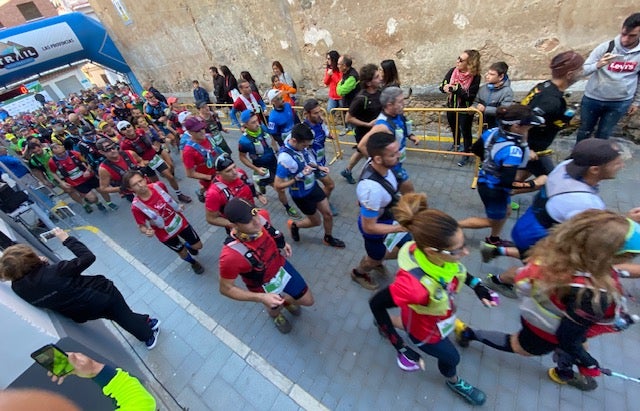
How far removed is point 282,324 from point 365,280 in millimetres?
1191

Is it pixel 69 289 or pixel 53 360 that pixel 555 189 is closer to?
pixel 53 360

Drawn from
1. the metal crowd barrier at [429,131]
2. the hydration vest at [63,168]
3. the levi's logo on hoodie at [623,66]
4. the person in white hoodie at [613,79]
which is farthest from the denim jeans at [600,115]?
the hydration vest at [63,168]

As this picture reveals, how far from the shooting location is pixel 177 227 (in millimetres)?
4676

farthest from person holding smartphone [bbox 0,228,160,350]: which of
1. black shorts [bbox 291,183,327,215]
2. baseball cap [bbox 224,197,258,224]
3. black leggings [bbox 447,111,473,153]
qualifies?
black leggings [bbox 447,111,473,153]

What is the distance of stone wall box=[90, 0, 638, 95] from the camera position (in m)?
5.19

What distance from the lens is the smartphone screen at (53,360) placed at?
79.1 inches

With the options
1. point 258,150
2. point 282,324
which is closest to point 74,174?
point 258,150

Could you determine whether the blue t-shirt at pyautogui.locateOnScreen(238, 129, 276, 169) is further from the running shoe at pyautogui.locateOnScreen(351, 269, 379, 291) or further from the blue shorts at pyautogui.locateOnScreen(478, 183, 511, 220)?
the blue shorts at pyautogui.locateOnScreen(478, 183, 511, 220)

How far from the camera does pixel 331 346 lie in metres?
3.61

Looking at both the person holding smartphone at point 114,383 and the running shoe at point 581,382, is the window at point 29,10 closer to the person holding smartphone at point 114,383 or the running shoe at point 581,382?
the person holding smartphone at point 114,383

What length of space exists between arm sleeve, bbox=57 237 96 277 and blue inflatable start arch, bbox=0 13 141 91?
1371 cm

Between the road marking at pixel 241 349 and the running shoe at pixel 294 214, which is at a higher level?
the running shoe at pixel 294 214

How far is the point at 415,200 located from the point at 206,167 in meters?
4.03

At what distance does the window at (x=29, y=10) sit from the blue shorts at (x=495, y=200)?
44.9 meters
